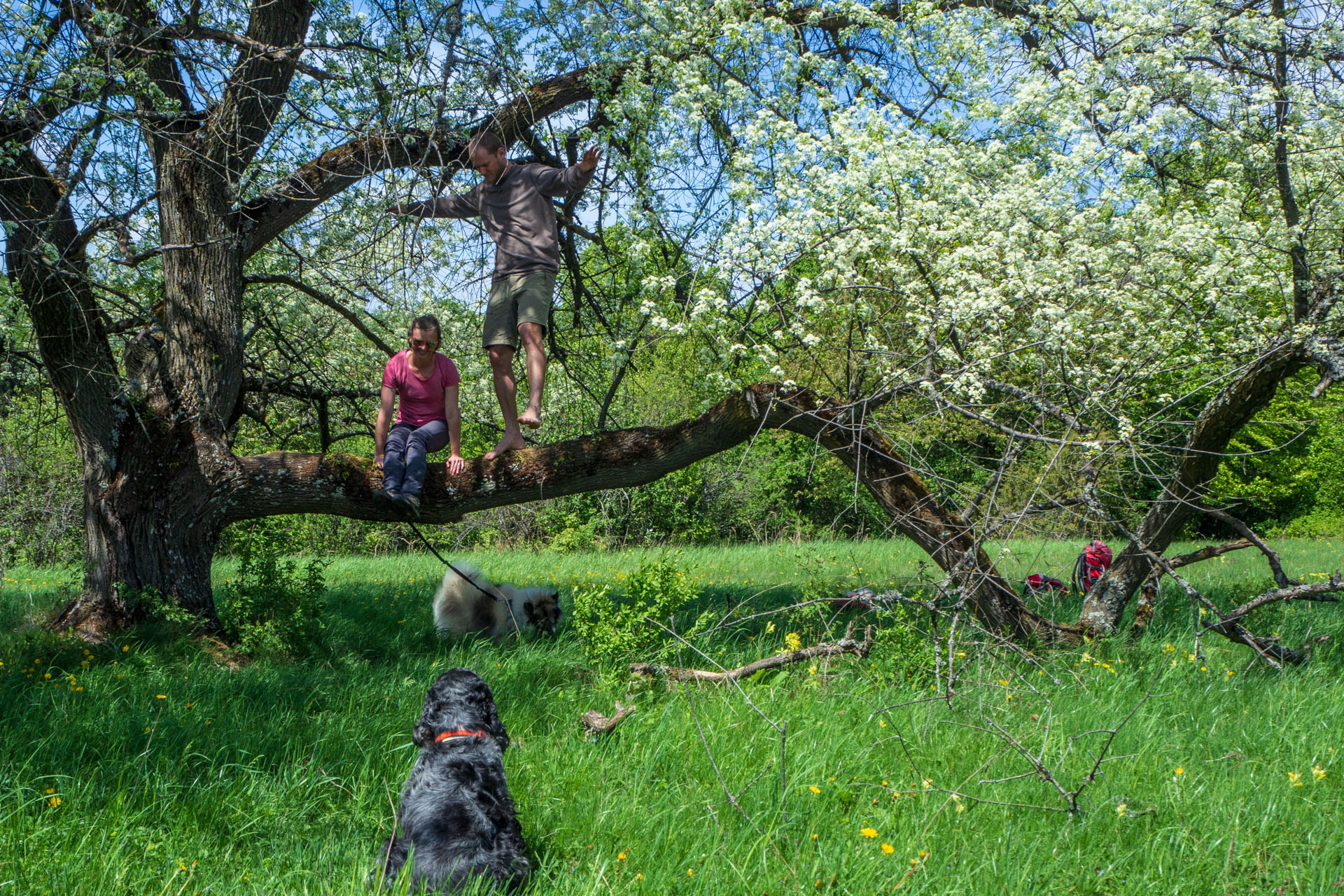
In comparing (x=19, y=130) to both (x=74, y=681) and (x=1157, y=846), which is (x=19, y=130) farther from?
(x=1157, y=846)

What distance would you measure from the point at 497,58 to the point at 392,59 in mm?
572

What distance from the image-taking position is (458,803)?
2.86m

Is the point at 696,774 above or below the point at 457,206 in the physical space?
below

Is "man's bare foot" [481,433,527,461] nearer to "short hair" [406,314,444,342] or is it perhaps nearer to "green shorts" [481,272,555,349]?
"green shorts" [481,272,555,349]

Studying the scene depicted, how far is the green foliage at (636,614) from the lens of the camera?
5.02 meters

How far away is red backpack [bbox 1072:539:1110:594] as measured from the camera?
9125mm

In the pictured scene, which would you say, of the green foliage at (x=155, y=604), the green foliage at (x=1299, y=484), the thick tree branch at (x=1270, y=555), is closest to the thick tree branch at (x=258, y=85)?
the green foliage at (x=155, y=604)

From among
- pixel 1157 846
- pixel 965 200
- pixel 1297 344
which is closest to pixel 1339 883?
pixel 1157 846

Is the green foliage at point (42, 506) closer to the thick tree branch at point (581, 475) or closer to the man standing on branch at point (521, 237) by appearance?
the thick tree branch at point (581, 475)

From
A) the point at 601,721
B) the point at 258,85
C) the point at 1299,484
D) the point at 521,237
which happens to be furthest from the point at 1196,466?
the point at 1299,484

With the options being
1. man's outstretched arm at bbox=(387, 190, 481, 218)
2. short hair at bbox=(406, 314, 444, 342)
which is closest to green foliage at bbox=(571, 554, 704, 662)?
short hair at bbox=(406, 314, 444, 342)

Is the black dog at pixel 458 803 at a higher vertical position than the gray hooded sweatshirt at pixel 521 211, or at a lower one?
lower

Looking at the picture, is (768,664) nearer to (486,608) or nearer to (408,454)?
(486,608)

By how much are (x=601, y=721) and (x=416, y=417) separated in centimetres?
287
